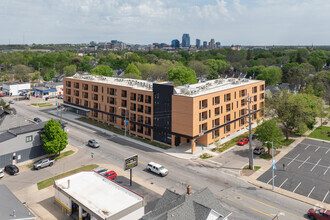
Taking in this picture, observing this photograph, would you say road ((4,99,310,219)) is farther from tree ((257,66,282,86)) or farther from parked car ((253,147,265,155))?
tree ((257,66,282,86))

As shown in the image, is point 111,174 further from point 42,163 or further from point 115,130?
point 115,130

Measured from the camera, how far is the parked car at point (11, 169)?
137 feet

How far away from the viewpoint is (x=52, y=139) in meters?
47.0

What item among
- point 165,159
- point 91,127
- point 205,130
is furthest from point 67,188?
point 91,127

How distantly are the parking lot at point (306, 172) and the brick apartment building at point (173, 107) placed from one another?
14.8 meters

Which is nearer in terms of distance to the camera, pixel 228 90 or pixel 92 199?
pixel 92 199

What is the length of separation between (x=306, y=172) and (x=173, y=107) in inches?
1071

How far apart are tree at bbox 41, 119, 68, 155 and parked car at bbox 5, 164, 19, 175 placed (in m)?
5.71

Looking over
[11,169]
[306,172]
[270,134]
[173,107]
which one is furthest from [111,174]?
[306,172]

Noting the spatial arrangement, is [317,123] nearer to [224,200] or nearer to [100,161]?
[224,200]

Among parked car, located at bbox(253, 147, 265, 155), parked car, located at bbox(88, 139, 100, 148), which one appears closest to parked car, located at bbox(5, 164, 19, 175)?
parked car, located at bbox(88, 139, 100, 148)

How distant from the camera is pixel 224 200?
114 ft

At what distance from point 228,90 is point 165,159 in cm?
2374

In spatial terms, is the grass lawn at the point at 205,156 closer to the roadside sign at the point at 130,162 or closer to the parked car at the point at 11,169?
the roadside sign at the point at 130,162
